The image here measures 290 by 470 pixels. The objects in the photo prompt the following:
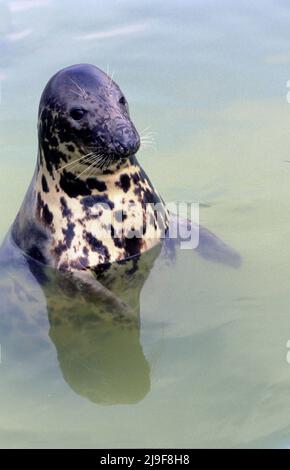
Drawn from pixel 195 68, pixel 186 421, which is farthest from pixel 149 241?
pixel 195 68

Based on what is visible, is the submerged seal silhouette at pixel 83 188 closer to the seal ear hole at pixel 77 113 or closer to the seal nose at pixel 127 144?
the seal ear hole at pixel 77 113

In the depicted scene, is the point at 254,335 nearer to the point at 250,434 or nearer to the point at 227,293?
the point at 227,293

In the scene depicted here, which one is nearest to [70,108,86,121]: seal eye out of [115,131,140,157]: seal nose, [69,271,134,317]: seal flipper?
[115,131,140,157]: seal nose

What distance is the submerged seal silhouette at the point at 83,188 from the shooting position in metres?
5.93

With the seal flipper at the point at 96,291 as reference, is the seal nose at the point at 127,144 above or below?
above

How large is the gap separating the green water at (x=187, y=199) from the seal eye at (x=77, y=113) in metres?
1.10

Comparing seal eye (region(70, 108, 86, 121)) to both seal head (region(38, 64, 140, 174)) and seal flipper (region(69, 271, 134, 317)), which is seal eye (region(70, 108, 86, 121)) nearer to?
seal head (region(38, 64, 140, 174))

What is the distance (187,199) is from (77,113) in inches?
59.7

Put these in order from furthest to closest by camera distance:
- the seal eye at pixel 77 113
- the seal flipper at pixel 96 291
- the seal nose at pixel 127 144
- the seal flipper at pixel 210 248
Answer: the seal flipper at pixel 210 248, the seal eye at pixel 77 113, the seal flipper at pixel 96 291, the seal nose at pixel 127 144

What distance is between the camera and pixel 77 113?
5.91m

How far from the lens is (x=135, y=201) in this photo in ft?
20.4

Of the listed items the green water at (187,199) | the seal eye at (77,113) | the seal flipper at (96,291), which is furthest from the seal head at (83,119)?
the green water at (187,199)

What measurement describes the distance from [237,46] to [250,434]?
5373mm

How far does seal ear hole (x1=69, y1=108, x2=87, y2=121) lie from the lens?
19.4ft
